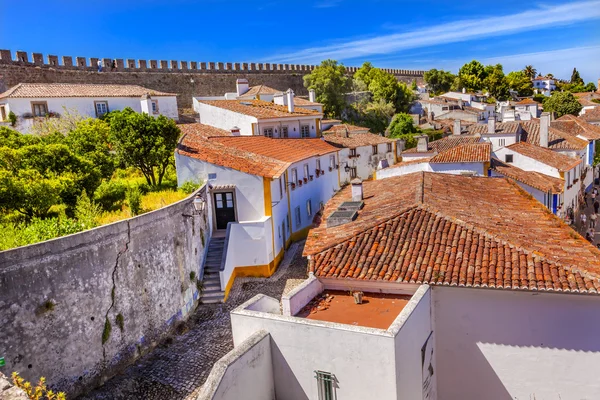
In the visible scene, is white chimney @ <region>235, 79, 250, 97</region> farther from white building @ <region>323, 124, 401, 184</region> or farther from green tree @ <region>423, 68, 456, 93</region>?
green tree @ <region>423, 68, 456, 93</region>

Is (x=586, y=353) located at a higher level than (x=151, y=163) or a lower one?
lower

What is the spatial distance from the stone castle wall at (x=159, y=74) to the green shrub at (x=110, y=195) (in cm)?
1852

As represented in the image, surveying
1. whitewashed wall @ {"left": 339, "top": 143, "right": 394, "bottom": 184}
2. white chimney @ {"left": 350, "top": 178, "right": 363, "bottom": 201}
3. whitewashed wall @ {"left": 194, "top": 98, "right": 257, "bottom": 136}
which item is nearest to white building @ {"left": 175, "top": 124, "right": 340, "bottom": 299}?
white chimney @ {"left": 350, "top": 178, "right": 363, "bottom": 201}

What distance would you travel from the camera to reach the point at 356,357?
24.8 ft

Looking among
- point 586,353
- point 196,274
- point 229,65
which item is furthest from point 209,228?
point 229,65

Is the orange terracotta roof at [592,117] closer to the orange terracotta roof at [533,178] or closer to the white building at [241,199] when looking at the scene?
the orange terracotta roof at [533,178]

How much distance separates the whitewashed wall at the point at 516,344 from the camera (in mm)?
8633

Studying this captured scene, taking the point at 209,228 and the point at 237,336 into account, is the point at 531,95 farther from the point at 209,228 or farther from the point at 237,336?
the point at 237,336

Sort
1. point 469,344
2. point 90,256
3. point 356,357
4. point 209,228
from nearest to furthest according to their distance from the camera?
point 356,357 < point 469,344 < point 90,256 < point 209,228

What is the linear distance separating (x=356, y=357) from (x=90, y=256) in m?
6.45

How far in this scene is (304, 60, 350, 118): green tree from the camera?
4628 cm

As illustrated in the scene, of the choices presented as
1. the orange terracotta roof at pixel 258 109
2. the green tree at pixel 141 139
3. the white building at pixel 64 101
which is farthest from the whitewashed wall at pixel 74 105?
the green tree at pixel 141 139

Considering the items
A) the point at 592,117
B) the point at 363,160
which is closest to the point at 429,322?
the point at 363,160

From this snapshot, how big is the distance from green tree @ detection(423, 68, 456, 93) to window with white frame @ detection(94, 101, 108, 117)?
58.4 m
